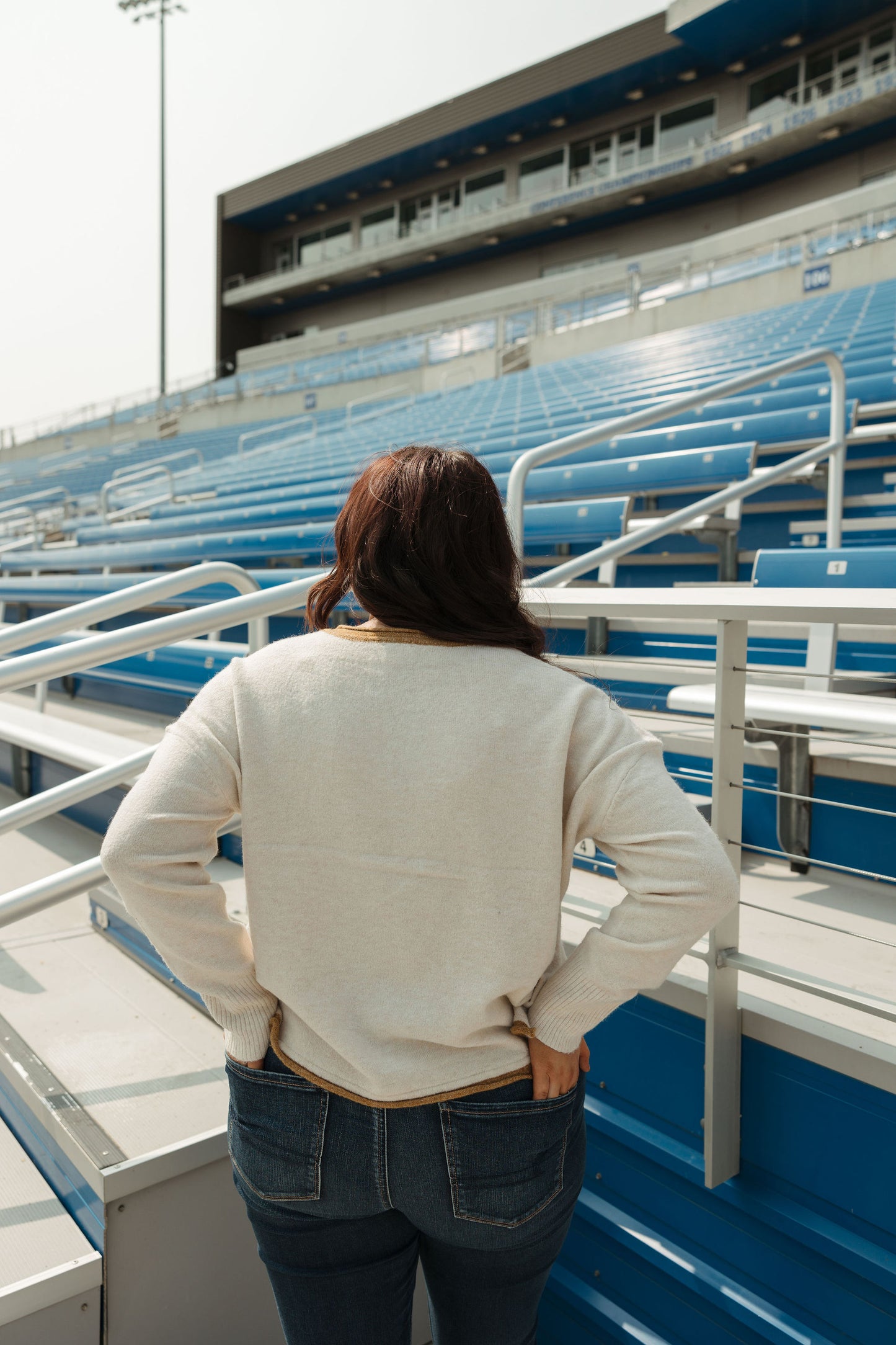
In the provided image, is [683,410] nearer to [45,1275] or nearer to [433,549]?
[433,549]

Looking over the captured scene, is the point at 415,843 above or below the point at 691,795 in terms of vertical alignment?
above

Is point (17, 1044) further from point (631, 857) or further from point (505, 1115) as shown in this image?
point (631, 857)

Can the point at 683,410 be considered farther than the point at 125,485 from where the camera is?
No

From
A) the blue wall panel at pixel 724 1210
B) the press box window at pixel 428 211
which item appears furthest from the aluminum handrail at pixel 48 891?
the press box window at pixel 428 211

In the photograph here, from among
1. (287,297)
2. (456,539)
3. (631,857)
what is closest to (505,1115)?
(631,857)

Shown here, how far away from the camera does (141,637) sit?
1503mm

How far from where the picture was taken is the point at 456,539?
2.65 feet

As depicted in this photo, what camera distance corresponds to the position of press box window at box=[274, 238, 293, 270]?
22.9 m

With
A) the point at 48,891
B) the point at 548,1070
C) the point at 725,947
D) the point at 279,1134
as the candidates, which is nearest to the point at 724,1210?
the point at 725,947

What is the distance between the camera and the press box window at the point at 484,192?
62.4 ft

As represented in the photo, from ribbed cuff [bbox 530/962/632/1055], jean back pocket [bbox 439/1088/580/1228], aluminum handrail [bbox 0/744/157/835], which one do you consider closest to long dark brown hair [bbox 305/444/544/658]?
ribbed cuff [bbox 530/962/632/1055]

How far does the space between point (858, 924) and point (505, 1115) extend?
0.93 metres

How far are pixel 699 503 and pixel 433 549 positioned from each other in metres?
2.28

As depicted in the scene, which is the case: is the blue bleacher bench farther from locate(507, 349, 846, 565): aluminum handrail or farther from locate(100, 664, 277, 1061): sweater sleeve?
locate(100, 664, 277, 1061): sweater sleeve
